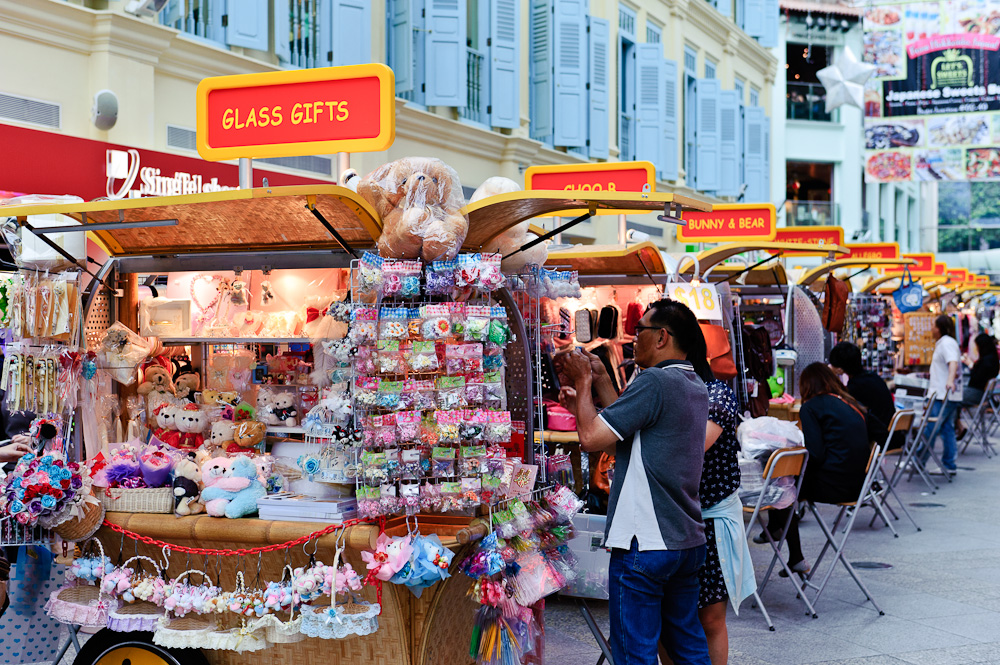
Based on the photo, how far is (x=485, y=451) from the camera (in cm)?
357

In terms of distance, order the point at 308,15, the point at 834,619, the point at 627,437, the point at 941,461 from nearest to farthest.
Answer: the point at 627,437, the point at 834,619, the point at 308,15, the point at 941,461

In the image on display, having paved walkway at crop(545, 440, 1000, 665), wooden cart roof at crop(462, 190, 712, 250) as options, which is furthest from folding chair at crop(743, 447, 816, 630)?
wooden cart roof at crop(462, 190, 712, 250)

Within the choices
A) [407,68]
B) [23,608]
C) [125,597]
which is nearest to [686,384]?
[125,597]

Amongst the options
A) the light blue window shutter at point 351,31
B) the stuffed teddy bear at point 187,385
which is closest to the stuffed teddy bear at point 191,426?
the stuffed teddy bear at point 187,385

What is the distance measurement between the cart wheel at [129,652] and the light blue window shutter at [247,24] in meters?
6.42

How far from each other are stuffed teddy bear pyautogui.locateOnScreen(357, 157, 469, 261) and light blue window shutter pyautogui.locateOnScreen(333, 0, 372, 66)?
6551 millimetres

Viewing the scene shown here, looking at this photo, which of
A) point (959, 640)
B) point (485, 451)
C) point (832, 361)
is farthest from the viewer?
point (832, 361)

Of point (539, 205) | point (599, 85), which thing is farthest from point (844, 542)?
point (599, 85)

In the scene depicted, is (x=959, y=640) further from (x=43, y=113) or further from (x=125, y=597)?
(x=43, y=113)

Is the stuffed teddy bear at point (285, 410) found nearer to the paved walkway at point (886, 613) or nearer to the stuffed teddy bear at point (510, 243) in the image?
the stuffed teddy bear at point (510, 243)

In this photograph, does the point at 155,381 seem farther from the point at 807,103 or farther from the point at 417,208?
the point at 807,103

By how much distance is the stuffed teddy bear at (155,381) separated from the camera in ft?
15.9

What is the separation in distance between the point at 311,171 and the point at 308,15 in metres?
1.54

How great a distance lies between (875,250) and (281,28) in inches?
295
